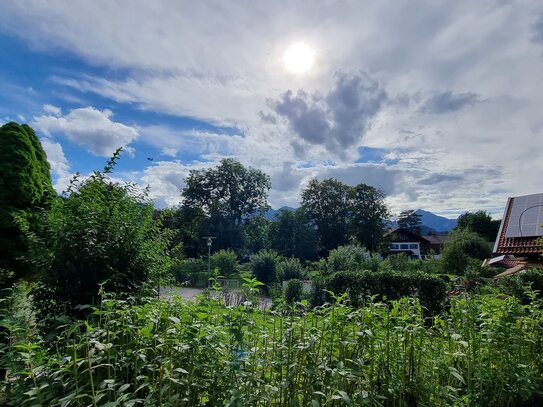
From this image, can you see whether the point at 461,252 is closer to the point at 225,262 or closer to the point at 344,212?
the point at 225,262

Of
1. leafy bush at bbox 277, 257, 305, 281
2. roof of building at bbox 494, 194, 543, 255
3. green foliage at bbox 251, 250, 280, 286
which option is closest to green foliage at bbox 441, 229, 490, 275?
leafy bush at bbox 277, 257, 305, 281

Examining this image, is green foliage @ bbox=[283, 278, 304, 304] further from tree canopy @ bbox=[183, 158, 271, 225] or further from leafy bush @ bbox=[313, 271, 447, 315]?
tree canopy @ bbox=[183, 158, 271, 225]

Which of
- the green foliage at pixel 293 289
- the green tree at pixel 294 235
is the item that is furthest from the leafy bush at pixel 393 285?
the green tree at pixel 294 235

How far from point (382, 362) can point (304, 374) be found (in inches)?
20.2

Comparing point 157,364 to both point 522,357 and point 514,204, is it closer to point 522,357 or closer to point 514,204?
point 522,357

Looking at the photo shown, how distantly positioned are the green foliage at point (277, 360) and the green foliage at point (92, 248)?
818mm

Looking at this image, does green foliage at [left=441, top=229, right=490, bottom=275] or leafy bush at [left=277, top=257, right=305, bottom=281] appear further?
green foliage at [left=441, top=229, right=490, bottom=275]

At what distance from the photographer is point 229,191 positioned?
47.4m

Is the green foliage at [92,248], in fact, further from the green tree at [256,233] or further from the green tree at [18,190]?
the green tree at [256,233]

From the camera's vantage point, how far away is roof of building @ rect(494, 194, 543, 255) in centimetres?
888

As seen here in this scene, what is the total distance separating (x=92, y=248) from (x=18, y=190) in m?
3.22

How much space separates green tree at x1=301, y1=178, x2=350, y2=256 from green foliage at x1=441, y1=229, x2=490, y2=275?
17.8m

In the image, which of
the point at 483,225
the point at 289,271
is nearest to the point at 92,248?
the point at 289,271

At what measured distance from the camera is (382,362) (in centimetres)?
197
